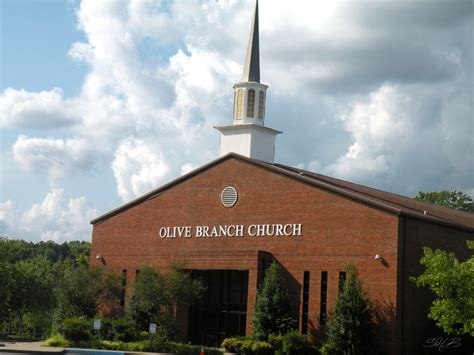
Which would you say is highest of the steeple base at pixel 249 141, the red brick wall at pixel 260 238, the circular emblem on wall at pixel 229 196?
the steeple base at pixel 249 141

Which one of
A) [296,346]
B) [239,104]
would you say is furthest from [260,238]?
[239,104]

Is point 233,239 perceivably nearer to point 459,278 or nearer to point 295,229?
point 295,229

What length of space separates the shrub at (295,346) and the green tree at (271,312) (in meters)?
1.87

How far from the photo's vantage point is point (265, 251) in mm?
40938

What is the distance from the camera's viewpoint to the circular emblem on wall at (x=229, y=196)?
43.4 meters

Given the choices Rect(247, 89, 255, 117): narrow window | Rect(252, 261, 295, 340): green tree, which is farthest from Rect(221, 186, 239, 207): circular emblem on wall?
Rect(252, 261, 295, 340): green tree

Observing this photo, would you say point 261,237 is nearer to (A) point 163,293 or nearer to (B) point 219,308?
(B) point 219,308

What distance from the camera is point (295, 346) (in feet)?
117

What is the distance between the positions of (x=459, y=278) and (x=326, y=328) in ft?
27.5

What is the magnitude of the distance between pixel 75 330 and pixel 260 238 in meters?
11.1

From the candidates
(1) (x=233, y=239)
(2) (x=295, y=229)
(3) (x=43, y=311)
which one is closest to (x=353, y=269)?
(2) (x=295, y=229)

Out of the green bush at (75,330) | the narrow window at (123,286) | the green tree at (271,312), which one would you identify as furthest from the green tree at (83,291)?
the green tree at (271,312)

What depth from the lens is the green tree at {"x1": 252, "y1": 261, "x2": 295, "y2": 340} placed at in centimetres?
3781

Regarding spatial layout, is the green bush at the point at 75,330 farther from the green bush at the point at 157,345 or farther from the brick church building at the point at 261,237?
the brick church building at the point at 261,237
